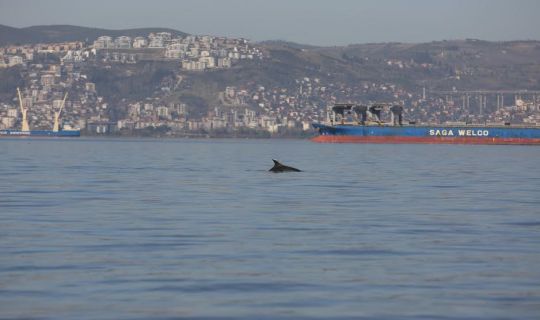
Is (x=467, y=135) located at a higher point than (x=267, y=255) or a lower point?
lower

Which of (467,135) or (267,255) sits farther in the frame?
(467,135)

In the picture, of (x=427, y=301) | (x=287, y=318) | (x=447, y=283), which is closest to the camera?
(x=287, y=318)

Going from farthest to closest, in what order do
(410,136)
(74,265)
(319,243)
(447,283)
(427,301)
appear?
(410,136) < (319,243) < (74,265) < (447,283) < (427,301)

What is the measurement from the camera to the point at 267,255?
24.0 meters

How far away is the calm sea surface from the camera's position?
1838 centimetres

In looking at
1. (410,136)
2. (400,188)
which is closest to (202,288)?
(400,188)

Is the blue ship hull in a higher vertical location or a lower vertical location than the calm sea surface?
lower

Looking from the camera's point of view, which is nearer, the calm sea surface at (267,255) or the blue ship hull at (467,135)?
the calm sea surface at (267,255)

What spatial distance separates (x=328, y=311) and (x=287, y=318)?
86 centimetres

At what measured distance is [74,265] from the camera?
22188 millimetres

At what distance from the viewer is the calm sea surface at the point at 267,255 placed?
1838 cm

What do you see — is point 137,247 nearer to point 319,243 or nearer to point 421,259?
point 319,243

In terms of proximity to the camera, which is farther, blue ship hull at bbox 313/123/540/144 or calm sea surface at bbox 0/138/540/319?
blue ship hull at bbox 313/123/540/144

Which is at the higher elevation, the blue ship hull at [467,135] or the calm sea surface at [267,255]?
the calm sea surface at [267,255]
